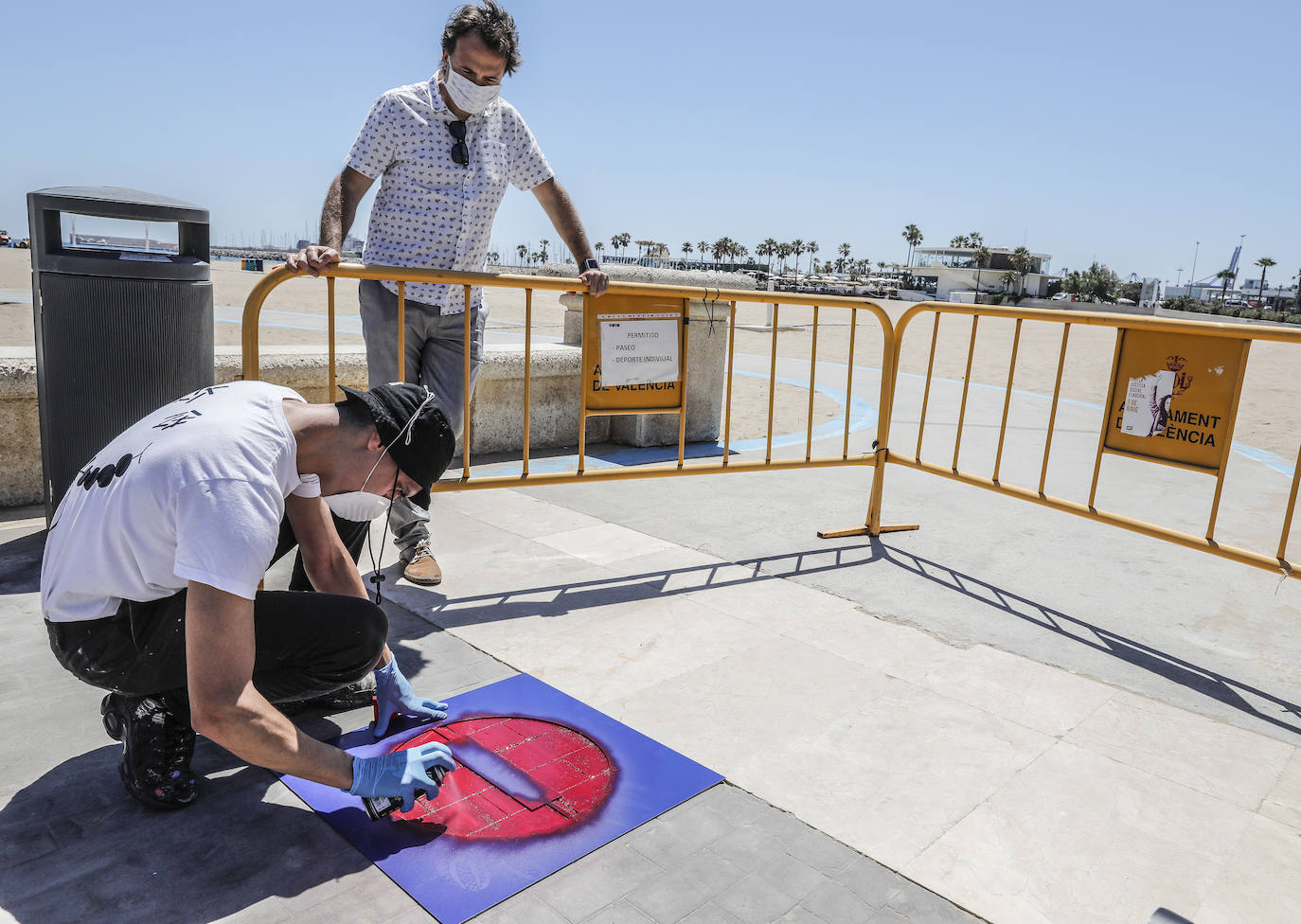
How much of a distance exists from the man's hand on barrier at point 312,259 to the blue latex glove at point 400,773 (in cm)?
183

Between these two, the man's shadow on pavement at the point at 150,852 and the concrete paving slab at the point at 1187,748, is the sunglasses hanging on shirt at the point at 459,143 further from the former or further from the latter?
Answer: the concrete paving slab at the point at 1187,748

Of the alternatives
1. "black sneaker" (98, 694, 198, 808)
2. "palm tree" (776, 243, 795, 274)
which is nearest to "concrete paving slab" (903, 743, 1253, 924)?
"black sneaker" (98, 694, 198, 808)

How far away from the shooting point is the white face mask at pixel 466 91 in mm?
3545

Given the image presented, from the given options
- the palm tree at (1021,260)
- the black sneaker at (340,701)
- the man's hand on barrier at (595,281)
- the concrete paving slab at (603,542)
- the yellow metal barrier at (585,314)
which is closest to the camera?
the black sneaker at (340,701)

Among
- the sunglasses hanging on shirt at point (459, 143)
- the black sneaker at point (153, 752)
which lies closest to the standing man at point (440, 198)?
the sunglasses hanging on shirt at point (459, 143)

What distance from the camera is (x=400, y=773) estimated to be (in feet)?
6.99

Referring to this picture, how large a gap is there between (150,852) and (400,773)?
0.61 m

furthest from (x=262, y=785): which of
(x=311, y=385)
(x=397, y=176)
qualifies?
(x=311, y=385)

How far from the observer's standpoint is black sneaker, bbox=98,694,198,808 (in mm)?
2232

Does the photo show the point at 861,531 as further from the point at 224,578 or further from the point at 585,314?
the point at 224,578

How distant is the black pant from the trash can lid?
2.05m

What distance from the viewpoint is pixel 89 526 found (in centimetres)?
197

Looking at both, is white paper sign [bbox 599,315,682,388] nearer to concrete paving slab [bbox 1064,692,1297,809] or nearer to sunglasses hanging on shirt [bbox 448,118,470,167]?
sunglasses hanging on shirt [bbox 448,118,470,167]

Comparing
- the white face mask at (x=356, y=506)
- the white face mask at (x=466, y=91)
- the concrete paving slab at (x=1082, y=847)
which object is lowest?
the concrete paving slab at (x=1082, y=847)
